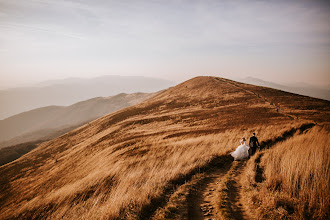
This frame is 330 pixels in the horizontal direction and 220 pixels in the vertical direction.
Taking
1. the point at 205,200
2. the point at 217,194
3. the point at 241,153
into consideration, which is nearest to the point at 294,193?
the point at 217,194

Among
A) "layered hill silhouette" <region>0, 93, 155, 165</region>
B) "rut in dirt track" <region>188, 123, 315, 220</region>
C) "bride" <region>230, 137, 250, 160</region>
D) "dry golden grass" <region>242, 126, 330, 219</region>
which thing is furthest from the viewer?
"layered hill silhouette" <region>0, 93, 155, 165</region>

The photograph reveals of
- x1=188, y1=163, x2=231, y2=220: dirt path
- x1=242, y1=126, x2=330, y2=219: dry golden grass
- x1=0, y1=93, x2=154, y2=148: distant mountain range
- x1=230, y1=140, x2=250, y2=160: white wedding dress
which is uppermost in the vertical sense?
x1=242, y1=126, x2=330, y2=219: dry golden grass

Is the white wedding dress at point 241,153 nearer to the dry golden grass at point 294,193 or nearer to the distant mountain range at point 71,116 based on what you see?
the dry golden grass at point 294,193

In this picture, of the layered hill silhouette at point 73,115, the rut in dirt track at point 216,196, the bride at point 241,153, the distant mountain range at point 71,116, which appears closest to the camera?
the rut in dirt track at point 216,196

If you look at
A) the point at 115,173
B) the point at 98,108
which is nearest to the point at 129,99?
the point at 98,108

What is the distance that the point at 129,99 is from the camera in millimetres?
151125

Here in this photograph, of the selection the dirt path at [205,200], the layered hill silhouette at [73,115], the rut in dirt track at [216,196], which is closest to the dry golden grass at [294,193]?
the rut in dirt track at [216,196]

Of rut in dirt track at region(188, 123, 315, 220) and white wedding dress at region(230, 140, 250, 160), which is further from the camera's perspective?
white wedding dress at region(230, 140, 250, 160)

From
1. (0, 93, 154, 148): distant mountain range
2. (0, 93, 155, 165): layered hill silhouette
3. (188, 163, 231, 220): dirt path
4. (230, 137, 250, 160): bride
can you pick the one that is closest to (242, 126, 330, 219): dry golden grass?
(188, 163, 231, 220): dirt path

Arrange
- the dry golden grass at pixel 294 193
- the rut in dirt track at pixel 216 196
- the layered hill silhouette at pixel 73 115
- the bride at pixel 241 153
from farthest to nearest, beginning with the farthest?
1. the layered hill silhouette at pixel 73 115
2. the bride at pixel 241 153
3. the rut in dirt track at pixel 216 196
4. the dry golden grass at pixel 294 193

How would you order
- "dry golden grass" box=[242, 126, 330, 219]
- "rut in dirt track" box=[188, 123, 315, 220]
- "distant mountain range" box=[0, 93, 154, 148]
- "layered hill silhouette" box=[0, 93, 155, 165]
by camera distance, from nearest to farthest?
1. "dry golden grass" box=[242, 126, 330, 219]
2. "rut in dirt track" box=[188, 123, 315, 220]
3. "layered hill silhouette" box=[0, 93, 155, 165]
4. "distant mountain range" box=[0, 93, 154, 148]

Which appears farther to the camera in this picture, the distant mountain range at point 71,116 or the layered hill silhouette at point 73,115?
the distant mountain range at point 71,116

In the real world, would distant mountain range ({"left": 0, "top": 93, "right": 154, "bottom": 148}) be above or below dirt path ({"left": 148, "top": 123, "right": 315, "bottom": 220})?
below

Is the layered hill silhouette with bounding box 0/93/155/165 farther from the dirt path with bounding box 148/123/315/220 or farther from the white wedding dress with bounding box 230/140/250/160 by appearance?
the dirt path with bounding box 148/123/315/220
